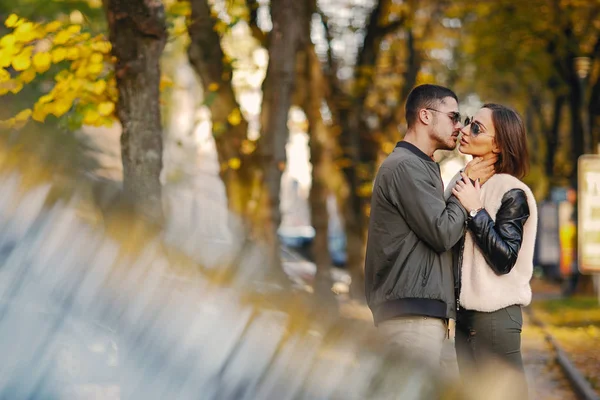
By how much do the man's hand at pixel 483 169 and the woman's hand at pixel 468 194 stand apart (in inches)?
6.1

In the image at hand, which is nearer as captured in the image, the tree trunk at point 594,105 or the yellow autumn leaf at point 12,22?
the yellow autumn leaf at point 12,22

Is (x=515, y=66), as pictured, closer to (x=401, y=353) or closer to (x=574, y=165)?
(x=574, y=165)

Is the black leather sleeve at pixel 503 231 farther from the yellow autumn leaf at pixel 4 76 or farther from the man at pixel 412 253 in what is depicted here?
the yellow autumn leaf at pixel 4 76

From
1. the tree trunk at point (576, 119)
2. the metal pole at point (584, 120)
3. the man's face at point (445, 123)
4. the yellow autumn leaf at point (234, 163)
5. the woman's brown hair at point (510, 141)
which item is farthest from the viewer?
the tree trunk at point (576, 119)

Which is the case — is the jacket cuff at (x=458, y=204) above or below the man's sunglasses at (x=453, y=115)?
below

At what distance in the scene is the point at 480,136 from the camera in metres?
4.55

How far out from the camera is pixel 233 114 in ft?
42.0

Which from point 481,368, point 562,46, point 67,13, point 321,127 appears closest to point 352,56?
point 321,127

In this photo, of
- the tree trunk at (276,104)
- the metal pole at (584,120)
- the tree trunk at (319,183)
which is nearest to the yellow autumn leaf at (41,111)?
the tree trunk at (276,104)

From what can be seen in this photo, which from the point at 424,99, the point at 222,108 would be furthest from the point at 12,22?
the point at 222,108

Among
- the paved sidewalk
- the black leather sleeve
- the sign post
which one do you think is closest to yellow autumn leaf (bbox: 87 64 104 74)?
the black leather sleeve

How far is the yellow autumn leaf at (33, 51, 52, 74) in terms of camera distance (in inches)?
285

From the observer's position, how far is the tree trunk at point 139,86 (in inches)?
262

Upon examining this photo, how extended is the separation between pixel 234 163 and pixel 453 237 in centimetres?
918
